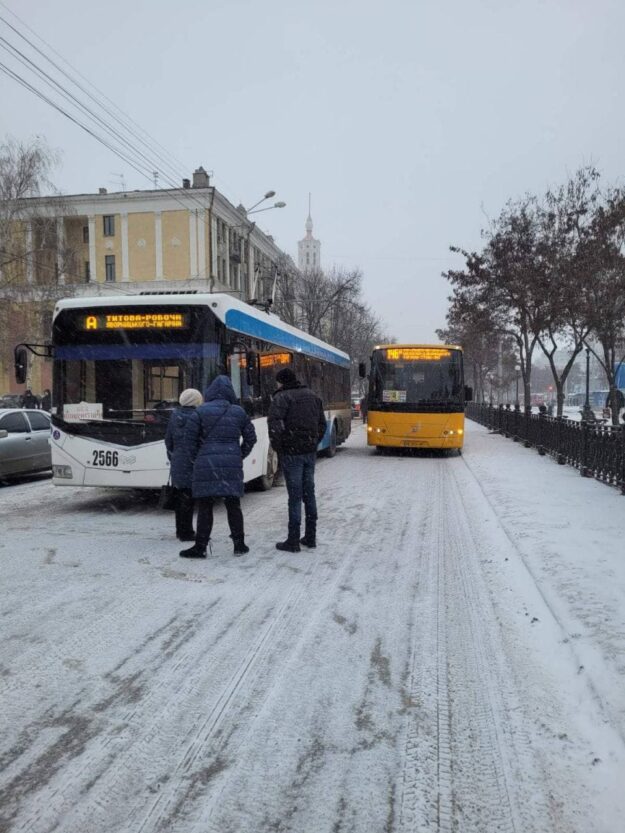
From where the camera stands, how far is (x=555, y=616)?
4.71 m

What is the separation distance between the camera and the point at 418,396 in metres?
17.0

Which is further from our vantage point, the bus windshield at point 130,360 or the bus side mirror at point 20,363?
the bus side mirror at point 20,363

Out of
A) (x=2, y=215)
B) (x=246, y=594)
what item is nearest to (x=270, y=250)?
(x=2, y=215)

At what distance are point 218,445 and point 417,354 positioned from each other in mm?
11922

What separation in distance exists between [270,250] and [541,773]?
62779mm

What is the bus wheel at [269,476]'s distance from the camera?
11.1 metres

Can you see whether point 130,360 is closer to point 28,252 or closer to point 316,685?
point 316,685

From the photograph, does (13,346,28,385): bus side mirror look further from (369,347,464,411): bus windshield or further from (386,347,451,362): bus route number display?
(386,347,451,362): bus route number display

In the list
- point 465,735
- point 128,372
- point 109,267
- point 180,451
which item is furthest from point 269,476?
point 109,267

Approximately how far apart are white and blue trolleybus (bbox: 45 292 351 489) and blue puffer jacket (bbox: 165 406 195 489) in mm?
1585

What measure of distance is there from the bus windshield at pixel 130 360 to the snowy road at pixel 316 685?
6.57 ft

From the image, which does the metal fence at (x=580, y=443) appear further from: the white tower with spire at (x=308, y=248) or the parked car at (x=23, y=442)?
the white tower with spire at (x=308, y=248)

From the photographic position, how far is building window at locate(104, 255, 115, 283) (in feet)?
159

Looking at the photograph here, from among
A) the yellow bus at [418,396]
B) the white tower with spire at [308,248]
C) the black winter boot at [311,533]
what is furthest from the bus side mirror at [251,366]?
the white tower with spire at [308,248]
